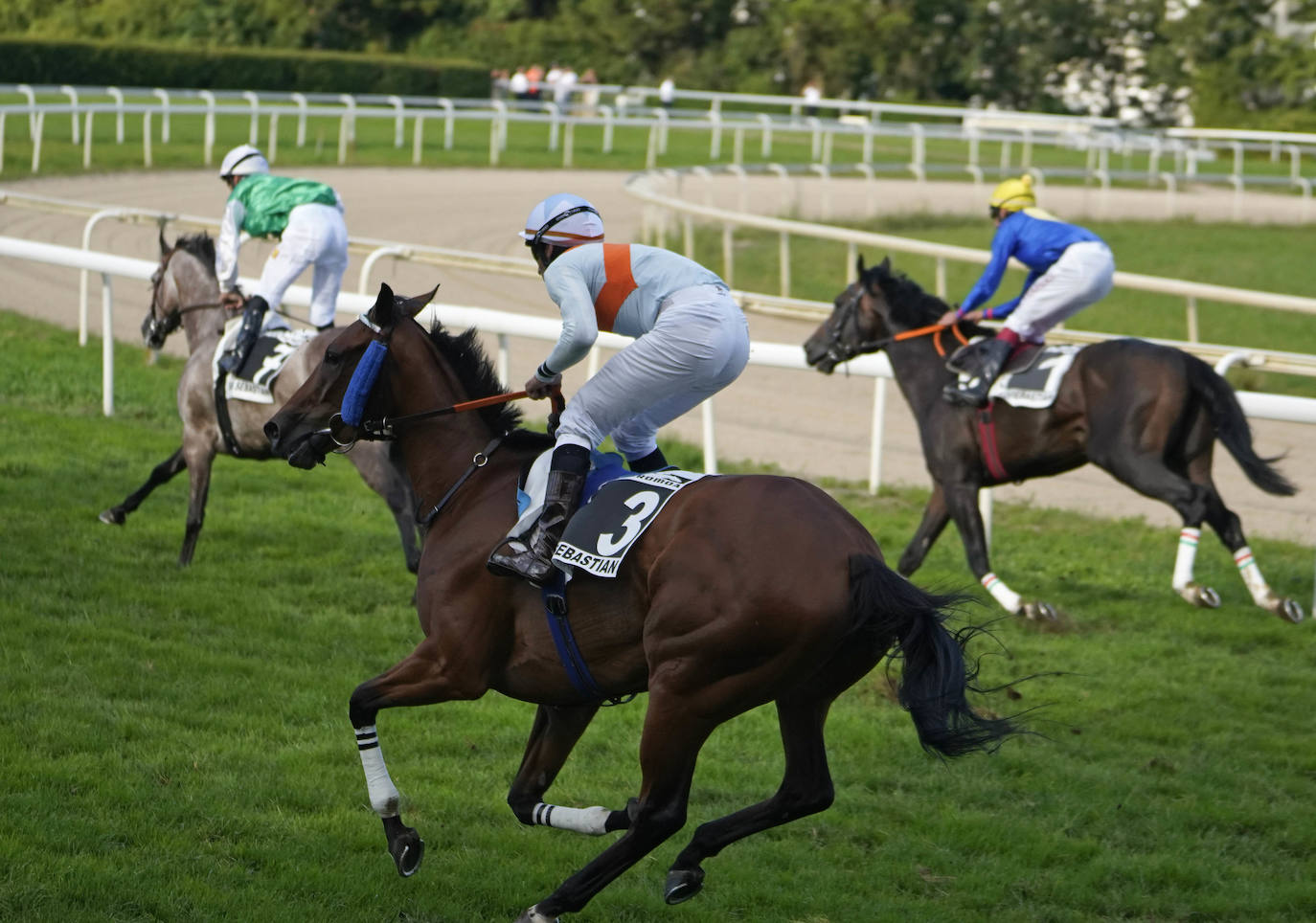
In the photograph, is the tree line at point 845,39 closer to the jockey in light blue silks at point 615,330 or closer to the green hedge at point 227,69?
the green hedge at point 227,69

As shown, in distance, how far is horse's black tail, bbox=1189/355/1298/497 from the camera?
22.3 ft

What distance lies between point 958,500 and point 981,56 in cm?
3532

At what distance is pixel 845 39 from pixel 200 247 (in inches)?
1302

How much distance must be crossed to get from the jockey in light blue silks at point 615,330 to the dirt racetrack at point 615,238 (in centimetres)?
363

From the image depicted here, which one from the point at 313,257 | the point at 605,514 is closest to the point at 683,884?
the point at 605,514

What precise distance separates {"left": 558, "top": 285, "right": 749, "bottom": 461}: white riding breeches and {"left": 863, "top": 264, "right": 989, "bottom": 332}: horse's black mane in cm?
355

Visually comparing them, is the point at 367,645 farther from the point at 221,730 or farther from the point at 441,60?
the point at 441,60

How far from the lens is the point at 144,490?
7.35 metres

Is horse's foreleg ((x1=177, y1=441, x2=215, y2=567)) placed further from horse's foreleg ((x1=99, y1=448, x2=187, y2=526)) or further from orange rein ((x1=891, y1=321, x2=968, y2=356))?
orange rein ((x1=891, y1=321, x2=968, y2=356))

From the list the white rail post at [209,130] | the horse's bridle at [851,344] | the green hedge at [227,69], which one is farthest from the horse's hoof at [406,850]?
the green hedge at [227,69]

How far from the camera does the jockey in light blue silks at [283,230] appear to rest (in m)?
7.41

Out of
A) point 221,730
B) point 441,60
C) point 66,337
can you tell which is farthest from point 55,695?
point 441,60

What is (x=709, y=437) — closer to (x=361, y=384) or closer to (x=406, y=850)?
(x=361, y=384)

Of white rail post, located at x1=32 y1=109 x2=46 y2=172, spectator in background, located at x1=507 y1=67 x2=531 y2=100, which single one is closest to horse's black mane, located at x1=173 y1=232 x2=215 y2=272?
white rail post, located at x1=32 y1=109 x2=46 y2=172
